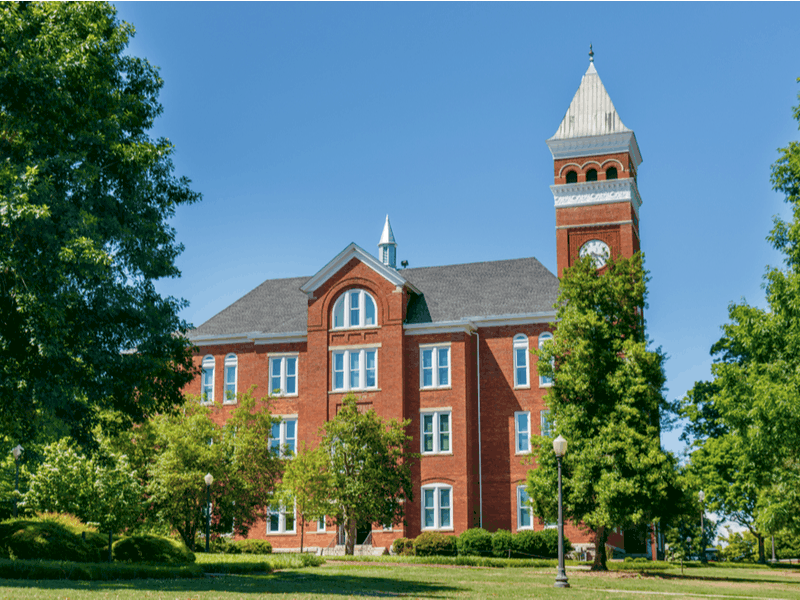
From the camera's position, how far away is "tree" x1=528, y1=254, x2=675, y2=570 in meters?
32.0

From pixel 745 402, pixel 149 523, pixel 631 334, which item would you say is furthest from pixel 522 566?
pixel 149 523

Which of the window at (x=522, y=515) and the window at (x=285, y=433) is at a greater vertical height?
the window at (x=285, y=433)

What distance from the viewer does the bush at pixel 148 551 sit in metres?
24.9

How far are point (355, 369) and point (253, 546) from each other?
11.1 meters

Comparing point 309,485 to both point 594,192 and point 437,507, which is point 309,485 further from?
point 594,192

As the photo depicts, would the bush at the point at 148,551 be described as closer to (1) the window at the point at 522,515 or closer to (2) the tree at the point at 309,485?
(2) the tree at the point at 309,485

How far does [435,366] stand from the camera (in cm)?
4719

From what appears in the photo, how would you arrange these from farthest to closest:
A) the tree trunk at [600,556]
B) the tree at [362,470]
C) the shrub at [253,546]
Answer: the shrub at [253,546] < the tree at [362,470] < the tree trunk at [600,556]

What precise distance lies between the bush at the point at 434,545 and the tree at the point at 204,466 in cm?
764

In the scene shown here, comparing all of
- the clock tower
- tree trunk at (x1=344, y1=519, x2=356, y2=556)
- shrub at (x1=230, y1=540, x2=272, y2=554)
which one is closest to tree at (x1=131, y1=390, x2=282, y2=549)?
shrub at (x1=230, y1=540, x2=272, y2=554)

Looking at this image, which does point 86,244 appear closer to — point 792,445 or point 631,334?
point 792,445

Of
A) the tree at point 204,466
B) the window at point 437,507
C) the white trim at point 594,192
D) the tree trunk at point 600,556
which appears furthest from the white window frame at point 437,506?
the white trim at point 594,192

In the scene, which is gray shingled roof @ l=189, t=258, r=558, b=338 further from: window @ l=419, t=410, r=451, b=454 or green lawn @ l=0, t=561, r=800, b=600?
green lawn @ l=0, t=561, r=800, b=600

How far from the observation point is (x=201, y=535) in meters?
41.8
